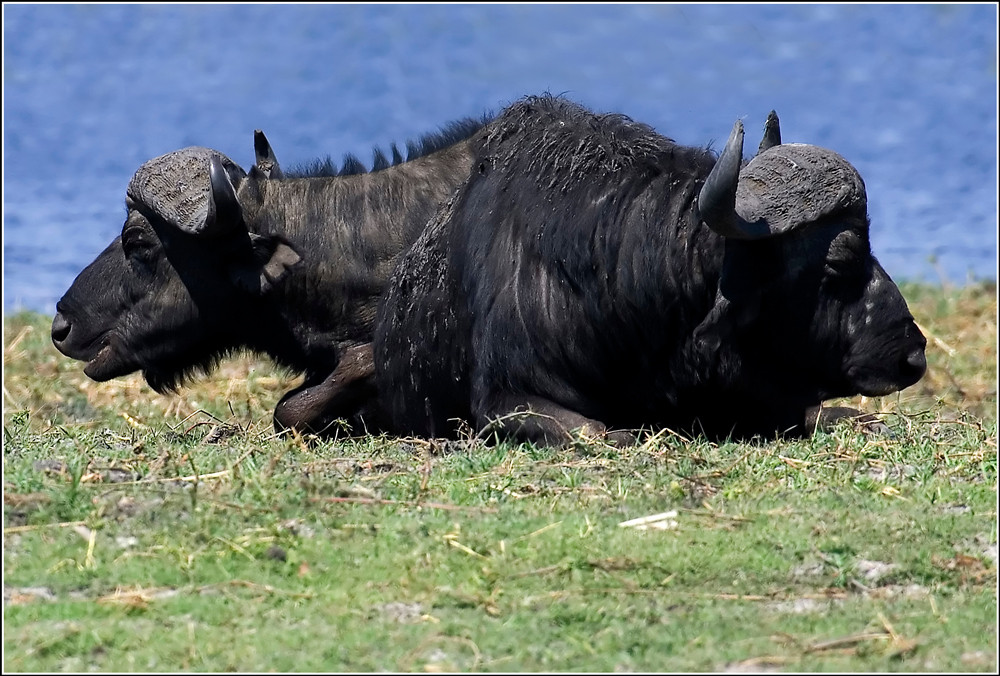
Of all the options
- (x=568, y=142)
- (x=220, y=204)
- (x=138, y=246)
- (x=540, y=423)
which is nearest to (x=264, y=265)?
(x=220, y=204)

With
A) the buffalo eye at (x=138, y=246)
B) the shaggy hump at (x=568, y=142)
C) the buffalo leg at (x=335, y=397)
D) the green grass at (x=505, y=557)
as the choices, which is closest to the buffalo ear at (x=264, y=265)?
the buffalo eye at (x=138, y=246)

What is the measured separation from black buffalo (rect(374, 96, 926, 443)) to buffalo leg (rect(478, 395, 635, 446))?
0.04 ft

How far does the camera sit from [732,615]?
5.71m

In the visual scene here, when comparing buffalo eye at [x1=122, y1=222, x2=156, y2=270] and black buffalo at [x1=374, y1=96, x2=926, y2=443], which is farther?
buffalo eye at [x1=122, y1=222, x2=156, y2=270]

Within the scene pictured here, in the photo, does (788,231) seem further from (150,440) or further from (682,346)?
(150,440)

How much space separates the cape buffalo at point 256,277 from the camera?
1034 centimetres

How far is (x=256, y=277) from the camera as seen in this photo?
10.4 m

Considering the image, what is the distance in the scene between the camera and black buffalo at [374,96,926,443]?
8.29 m

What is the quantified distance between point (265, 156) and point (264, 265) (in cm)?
95

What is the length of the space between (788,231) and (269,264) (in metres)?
3.54

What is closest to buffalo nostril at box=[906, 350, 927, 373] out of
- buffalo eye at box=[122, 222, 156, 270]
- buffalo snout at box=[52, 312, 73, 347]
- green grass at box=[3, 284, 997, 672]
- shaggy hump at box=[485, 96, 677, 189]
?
green grass at box=[3, 284, 997, 672]

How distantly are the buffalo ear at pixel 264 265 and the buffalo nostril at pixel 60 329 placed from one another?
121cm

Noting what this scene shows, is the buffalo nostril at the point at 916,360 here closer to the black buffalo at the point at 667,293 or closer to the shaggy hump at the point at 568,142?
the black buffalo at the point at 667,293

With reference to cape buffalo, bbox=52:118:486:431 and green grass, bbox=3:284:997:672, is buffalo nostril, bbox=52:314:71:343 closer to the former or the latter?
cape buffalo, bbox=52:118:486:431
